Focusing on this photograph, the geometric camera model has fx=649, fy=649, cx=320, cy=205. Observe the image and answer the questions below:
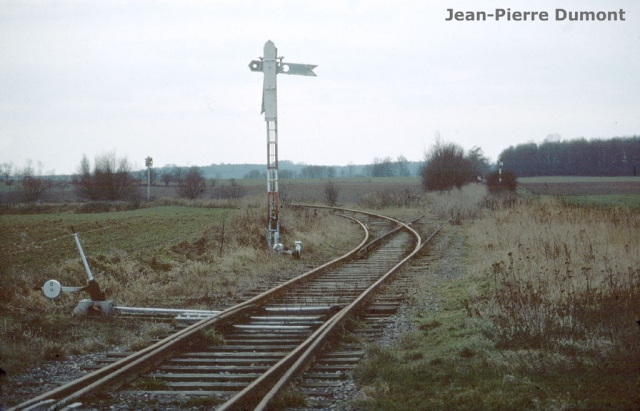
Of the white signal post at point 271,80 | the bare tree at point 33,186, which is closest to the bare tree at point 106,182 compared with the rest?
the bare tree at point 33,186

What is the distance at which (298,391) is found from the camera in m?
6.08

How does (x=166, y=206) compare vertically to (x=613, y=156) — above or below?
below

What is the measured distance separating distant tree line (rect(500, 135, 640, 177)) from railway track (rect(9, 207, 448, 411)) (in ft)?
135

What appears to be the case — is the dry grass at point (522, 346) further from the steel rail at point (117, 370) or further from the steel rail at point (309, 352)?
the steel rail at point (117, 370)

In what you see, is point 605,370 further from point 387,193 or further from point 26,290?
point 387,193

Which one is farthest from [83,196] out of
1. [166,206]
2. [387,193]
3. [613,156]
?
[613,156]

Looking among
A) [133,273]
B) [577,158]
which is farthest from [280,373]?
[577,158]

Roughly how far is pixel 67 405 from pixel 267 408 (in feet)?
5.68

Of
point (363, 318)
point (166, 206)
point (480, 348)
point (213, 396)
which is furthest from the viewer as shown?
point (166, 206)

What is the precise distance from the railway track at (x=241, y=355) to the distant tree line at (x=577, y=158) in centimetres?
4110

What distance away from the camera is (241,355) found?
7.43 metres

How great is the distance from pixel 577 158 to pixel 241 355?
223 feet

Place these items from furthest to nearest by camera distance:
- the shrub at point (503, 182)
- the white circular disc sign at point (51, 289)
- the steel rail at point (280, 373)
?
the shrub at point (503, 182), the white circular disc sign at point (51, 289), the steel rail at point (280, 373)

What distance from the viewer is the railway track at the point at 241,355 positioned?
593cm
